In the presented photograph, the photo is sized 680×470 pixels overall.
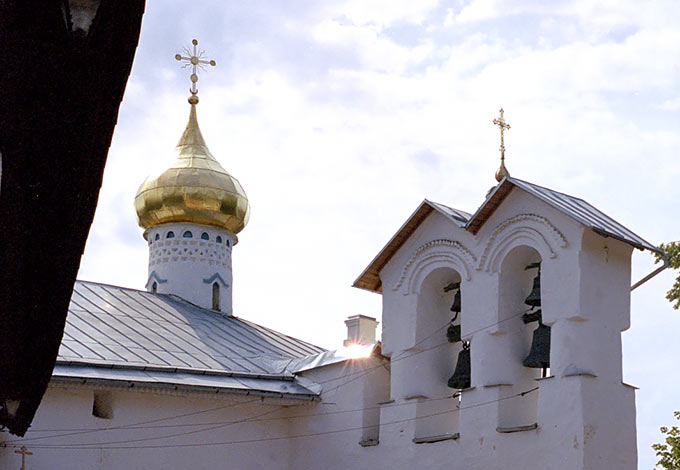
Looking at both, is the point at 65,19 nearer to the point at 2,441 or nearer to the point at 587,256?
the point at 587,256

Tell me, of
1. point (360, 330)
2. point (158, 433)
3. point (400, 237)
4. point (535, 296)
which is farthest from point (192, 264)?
point (535, 296)

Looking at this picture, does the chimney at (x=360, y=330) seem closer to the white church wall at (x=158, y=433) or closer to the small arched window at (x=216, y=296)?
the white church wall at (x=158, y=433)

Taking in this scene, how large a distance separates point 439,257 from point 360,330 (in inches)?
118

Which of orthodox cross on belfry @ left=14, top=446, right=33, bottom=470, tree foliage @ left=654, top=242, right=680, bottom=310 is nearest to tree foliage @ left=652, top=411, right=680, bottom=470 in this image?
tree foliage @ left=654, top=242, right=680, bottom=310

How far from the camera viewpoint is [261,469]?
40.5 feet

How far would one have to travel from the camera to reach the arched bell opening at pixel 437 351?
1121 cm

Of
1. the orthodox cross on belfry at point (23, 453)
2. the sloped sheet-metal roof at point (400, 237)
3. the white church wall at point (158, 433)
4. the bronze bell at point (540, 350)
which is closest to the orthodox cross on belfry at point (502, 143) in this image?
the sloped sheet-metal roof at point (400, 237)

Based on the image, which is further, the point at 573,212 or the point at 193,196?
the point at 193,196

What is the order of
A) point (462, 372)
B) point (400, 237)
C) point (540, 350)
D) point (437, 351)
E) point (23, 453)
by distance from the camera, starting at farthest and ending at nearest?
point (400, 237) → point (437, 351) → point (462, 372) → point (23, 453) → point (540, 350)

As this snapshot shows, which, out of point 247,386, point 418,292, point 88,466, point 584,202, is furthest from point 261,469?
point 584,202

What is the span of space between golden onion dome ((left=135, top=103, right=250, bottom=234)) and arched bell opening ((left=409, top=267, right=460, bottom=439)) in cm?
643

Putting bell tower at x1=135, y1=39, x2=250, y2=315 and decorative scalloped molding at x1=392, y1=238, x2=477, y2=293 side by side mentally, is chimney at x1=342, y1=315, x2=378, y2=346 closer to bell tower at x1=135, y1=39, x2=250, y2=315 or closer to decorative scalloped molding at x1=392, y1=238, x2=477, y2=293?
decorative scalloped molding at x1=392, y1=238, x2=477, y2=293

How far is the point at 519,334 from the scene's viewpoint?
1048cm

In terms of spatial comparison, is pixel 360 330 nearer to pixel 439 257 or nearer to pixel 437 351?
pixel 437 351
